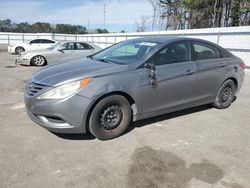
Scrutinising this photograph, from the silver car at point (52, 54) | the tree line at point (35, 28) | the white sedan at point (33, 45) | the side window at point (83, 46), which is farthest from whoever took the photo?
the tree line at point (35, 28)

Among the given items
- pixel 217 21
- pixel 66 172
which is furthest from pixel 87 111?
pixel 217 21

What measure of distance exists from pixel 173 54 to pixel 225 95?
1.88 meters

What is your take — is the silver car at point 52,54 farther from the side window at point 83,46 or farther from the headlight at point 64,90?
the headlight at point 64,90

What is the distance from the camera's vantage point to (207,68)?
4379mm

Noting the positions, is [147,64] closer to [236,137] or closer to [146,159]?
[146,159]

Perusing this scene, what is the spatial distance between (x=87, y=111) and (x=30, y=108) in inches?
34.7

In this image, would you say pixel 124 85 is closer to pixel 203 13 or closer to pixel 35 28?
pixel 203 13

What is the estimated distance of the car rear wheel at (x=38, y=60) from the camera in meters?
→ 10.9

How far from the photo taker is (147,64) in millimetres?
3566

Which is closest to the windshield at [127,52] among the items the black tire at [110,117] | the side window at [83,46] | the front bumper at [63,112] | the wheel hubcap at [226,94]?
the black tire at [110,117]

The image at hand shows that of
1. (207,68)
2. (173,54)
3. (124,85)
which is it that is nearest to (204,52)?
(207,68)

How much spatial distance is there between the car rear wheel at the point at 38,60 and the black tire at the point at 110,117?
28.7 feet

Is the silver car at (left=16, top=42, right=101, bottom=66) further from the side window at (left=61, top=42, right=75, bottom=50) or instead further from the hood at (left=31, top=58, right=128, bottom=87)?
the hood at (left=31, top=58, right=128, bottom=87)

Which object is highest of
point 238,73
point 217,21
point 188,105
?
point 217,21
